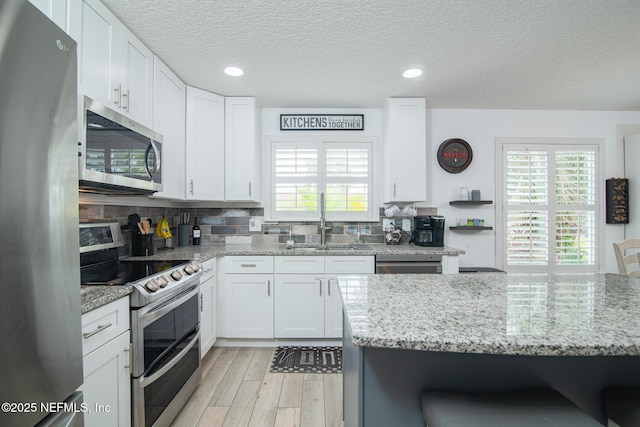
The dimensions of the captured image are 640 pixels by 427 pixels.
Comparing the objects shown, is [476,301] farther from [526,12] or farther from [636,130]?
[636,130]

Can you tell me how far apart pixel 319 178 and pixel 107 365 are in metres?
2.38

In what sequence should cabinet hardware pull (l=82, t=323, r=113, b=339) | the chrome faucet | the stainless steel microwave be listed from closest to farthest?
cabinet hardware pull (l=82, t=323, r=113, b=339)
the stainless steel microwave
the chrome faucet

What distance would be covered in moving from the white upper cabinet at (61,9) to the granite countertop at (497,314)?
1826 millimetres

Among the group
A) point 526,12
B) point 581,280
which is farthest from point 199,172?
point 581,280

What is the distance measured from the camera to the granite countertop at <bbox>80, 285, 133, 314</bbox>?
106cm

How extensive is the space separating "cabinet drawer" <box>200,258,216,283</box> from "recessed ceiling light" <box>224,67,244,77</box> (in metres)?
1.64

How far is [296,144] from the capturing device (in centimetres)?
306

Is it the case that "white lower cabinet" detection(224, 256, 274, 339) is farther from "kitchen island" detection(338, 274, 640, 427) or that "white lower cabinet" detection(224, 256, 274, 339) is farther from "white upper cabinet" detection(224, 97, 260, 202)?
"kitchen island" detection(338, 274, 640, 427)

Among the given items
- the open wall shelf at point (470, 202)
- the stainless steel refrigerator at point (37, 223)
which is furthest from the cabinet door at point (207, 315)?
the open wall shelf at point (470, 202)

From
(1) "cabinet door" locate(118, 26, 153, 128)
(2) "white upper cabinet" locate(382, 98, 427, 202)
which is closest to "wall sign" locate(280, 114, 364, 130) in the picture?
(2) "white upper cabinet" locate(382, 98, 427, 202)

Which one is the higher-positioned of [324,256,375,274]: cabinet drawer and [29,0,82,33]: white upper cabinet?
[29,0,82,33]: white upper cabinet

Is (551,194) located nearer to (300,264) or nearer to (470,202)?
(470,202)

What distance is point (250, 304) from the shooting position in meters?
2.50

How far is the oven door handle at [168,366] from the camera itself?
1.33 metres
